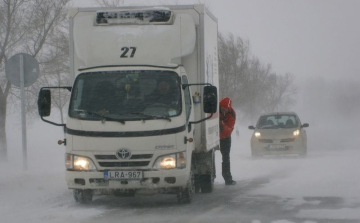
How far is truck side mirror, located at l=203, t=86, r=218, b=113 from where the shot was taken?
36.1 ft

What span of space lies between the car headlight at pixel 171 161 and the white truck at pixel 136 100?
0.02 m

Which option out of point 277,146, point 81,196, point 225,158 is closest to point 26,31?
point 277,146

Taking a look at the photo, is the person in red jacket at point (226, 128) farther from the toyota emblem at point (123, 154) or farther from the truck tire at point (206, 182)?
the toyota emblem at point (123, 154)

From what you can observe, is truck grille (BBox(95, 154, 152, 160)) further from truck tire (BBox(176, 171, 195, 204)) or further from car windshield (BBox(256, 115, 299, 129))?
car windshield (BBox(256, 115, 299, 129))

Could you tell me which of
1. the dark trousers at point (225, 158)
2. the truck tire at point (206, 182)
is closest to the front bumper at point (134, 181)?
the truck tire at point (206, 182)

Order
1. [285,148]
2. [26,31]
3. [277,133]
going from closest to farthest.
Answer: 1. [26,31]
2. [285,148]
3. [277,133]

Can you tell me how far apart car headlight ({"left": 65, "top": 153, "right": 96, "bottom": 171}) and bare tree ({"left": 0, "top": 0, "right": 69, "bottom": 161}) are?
1245 centimetres

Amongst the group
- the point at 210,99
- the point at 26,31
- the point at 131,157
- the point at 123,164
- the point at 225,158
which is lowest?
the point at 225,158

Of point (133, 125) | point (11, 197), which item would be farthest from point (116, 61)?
point (11, 197)

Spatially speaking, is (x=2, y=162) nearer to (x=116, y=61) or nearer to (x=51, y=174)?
(x=51, y=174)

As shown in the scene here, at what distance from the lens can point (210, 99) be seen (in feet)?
36.2

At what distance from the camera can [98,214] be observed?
1044cm

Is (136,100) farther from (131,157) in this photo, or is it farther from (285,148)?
(285,148)

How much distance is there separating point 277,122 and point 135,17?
14.9 m
